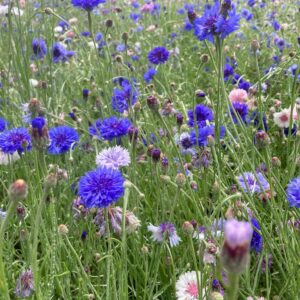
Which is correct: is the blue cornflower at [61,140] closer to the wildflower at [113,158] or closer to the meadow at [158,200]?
the meadow at [158,200]

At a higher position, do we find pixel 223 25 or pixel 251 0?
pixel 223 25

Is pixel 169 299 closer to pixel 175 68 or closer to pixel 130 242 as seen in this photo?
pixel 130 242

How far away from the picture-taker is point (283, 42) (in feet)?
8.64

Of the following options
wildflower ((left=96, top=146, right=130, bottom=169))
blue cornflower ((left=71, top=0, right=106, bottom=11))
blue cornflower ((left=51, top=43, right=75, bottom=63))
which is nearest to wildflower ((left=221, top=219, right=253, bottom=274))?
wildflower ((left=96, top=146, right=130, bottom=169))

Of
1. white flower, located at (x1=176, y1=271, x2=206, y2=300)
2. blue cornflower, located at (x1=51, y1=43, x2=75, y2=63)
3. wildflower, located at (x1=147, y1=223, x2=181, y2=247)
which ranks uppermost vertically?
blue cornflower, located at (x1=51, y1=43, x2=75, y2=63)

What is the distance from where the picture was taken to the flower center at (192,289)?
1.01 m

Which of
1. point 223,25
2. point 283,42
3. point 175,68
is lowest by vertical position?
point 175,68

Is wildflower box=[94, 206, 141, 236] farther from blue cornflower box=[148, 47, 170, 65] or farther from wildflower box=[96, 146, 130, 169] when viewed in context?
blue cornflower box=[148, 47, 170, 65]

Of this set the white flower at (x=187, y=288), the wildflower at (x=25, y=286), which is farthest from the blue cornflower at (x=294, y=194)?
the wildflower at (x=25, y=286)

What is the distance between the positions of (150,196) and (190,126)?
24cm

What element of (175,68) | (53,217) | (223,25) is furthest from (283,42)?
(53,217)

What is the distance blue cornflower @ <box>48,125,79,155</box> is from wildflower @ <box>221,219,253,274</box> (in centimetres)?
90

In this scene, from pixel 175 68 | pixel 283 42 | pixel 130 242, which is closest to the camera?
pixel 130 242

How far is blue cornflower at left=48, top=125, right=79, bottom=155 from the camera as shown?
4.25ft
